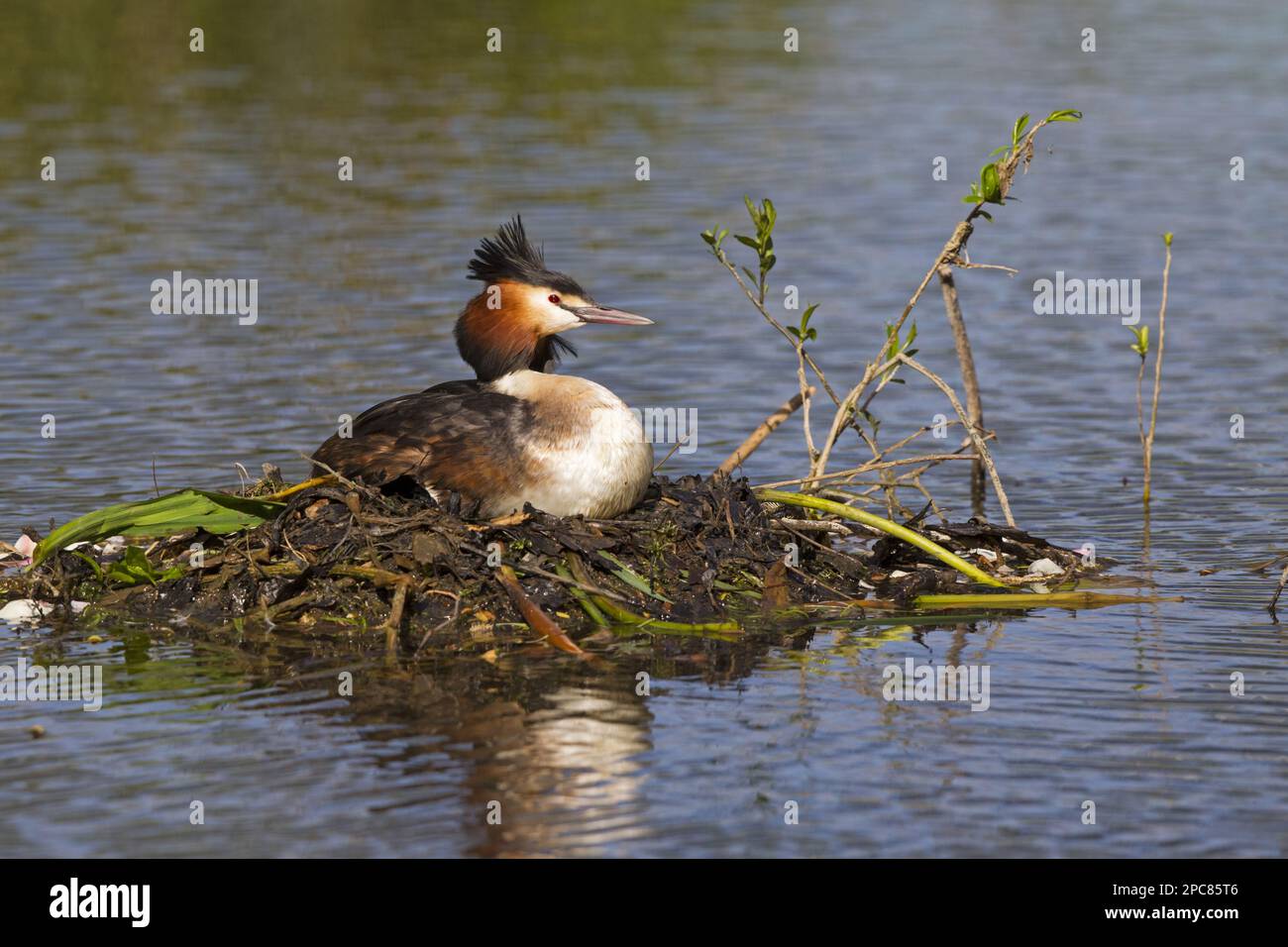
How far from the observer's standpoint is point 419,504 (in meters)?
10.3

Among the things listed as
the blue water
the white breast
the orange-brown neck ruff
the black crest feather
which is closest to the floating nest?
the white breast

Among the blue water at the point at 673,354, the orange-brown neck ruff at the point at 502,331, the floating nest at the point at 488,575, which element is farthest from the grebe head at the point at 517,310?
the blue water at the point at 673,354

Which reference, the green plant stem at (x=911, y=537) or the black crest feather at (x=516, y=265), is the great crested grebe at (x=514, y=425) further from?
the green plant stem at (x=911, y=537)

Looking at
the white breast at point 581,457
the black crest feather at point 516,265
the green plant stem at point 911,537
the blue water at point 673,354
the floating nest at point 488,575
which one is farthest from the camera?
the black crest feather at point 516,265

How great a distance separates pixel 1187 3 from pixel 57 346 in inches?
1110

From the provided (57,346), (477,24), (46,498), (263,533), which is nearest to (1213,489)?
(263,533)

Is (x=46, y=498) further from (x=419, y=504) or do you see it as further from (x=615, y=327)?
(x=615, y=327)

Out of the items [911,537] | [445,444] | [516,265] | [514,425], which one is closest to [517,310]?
[516,265]

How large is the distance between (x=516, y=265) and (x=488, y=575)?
5.79 feet

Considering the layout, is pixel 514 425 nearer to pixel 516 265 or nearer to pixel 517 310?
pixel 517 310

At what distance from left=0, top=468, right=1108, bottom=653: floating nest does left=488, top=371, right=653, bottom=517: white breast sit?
12 centimetres

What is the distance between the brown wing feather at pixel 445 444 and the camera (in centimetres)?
1021

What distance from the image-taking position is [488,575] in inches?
387

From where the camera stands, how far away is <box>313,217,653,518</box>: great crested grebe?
33.5 feet
